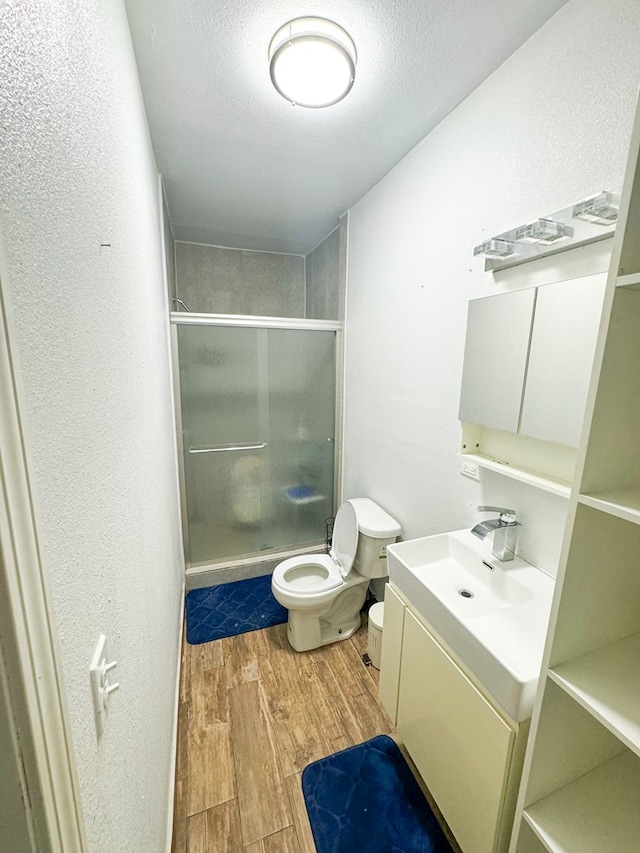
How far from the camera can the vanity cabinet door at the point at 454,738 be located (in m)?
0.87

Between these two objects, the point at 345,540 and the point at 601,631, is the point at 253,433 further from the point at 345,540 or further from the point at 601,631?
the point at 601,631

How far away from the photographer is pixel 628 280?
60 cm

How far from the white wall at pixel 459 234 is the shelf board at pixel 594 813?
0.49 meters

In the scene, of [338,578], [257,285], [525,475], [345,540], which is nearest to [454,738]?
[525,475]

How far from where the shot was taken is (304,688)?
1.67m

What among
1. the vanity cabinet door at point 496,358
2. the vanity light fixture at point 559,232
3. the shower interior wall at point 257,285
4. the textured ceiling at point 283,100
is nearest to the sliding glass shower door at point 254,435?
the shower interior wall at point 257,285

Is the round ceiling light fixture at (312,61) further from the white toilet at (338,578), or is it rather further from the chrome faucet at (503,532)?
the white toilet at (338,578)

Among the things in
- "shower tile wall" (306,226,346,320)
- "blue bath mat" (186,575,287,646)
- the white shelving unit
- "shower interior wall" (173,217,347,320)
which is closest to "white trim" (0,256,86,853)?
the white shelving unit

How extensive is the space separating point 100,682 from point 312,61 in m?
1.71

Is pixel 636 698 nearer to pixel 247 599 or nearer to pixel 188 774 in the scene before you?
pixel 188 774

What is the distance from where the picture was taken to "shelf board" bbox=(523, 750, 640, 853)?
2.45ft

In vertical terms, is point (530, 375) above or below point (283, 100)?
below

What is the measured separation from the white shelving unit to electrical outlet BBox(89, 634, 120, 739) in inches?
33.1

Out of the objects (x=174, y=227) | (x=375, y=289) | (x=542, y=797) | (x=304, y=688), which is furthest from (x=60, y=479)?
(x=174, y=227)
